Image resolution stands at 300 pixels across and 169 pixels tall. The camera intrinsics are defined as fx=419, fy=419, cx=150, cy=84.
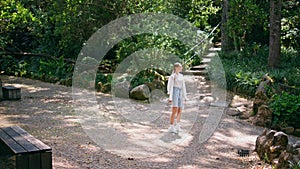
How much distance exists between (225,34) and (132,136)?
8332 mm

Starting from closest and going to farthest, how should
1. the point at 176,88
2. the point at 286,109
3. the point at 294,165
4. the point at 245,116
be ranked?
the point at 294,165 < the point at 176,88 < the point at 286,109 < the point at 245,116

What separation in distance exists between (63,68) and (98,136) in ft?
26.4

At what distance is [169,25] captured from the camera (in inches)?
566

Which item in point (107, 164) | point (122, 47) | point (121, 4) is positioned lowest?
point (107, 164)

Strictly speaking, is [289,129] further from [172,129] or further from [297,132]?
[172,129]

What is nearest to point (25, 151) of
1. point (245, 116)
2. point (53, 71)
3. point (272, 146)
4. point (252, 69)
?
point (272, 146)

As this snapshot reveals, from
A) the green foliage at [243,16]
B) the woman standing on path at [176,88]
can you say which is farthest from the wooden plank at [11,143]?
the green foliage at [243,16]

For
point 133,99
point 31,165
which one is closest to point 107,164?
point 31,165

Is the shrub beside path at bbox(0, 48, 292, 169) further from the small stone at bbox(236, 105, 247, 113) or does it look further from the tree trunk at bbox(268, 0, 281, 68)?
the tree trunk at bbox(268, 0, 281, 68)

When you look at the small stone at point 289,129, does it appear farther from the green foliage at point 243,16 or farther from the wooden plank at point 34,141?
the green foliage at point 243,16

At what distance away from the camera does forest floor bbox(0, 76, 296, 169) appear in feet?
20.7

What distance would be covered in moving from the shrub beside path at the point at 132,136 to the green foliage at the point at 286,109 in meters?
0.60

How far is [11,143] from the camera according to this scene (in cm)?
512

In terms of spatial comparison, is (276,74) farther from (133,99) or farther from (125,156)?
(125,156)
